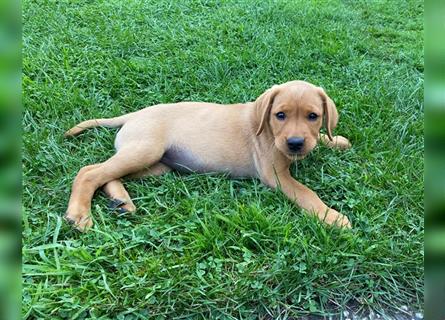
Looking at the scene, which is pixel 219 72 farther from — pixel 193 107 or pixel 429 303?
pixel 429 303

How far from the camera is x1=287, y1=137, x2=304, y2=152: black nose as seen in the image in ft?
11.2

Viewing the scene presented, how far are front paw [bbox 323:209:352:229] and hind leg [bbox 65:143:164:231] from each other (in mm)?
1460

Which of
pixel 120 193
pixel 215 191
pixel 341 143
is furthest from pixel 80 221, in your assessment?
pixel 341 143

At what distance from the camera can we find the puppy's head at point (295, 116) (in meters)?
3.48

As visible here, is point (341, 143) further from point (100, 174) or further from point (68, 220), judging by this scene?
point (68, 220)

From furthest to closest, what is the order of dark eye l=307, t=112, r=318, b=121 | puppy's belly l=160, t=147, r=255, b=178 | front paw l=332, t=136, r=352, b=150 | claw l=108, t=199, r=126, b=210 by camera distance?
1. front paw l=332, t=136, r=352, b=150
2. puppy's belly l=160, t=147, r=255, b=178
3. dark eye l=307, t=112, r=318, b=121
4. claw l=108, t=199, r=126, b=210

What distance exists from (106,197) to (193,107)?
1.21m

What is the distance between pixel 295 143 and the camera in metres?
3.43

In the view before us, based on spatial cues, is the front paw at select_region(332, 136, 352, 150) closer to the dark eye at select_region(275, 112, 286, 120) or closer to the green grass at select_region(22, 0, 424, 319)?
the green grass at select_region(22, 0, 424, 319)

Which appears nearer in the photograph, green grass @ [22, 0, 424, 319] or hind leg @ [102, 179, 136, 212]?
green grass @ [22, 0, 424, 319]

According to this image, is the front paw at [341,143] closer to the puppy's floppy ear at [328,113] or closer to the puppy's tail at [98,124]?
the puppy's floppy ear at [328,113]

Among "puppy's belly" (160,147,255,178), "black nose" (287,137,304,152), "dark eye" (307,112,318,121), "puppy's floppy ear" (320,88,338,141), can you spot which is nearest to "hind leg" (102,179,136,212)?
"puppy's belly" (160,147,255,178)

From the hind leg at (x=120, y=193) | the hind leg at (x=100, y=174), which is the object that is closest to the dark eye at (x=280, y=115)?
the hind leg at (x=100, y=174)

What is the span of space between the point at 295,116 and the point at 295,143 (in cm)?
26
